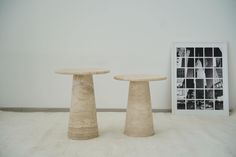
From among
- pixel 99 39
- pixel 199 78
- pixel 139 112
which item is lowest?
pixel 139 112

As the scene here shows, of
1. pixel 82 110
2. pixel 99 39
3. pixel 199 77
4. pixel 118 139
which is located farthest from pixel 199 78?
pixel 82 110

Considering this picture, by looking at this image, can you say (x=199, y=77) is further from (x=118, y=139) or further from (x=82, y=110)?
(x=82, y=110)

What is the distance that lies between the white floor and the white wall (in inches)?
15.8

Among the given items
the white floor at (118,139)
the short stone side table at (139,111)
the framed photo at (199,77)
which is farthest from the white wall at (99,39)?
the short stone side table at (139,111)

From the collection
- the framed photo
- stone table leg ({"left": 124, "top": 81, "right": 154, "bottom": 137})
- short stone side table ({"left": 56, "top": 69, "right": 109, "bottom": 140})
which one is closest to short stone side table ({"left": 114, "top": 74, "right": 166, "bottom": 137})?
stone table leg ({"left": 124, "top": 81, "right": 154, "bottom": 137})

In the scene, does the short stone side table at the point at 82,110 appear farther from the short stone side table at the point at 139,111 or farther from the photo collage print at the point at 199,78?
the photo collage print at the point at 199,78

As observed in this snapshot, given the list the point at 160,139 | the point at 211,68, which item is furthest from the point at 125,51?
the point at 160,139

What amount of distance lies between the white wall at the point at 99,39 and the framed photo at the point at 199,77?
4.3 inches

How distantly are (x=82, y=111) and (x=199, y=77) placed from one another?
63.0 inches

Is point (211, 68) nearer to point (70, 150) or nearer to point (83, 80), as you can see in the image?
point (83, 80)

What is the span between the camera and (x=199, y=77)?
3.91 m

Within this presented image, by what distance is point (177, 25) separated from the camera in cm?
395

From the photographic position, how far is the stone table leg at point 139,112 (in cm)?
297

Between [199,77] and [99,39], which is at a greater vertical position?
[99,39]
